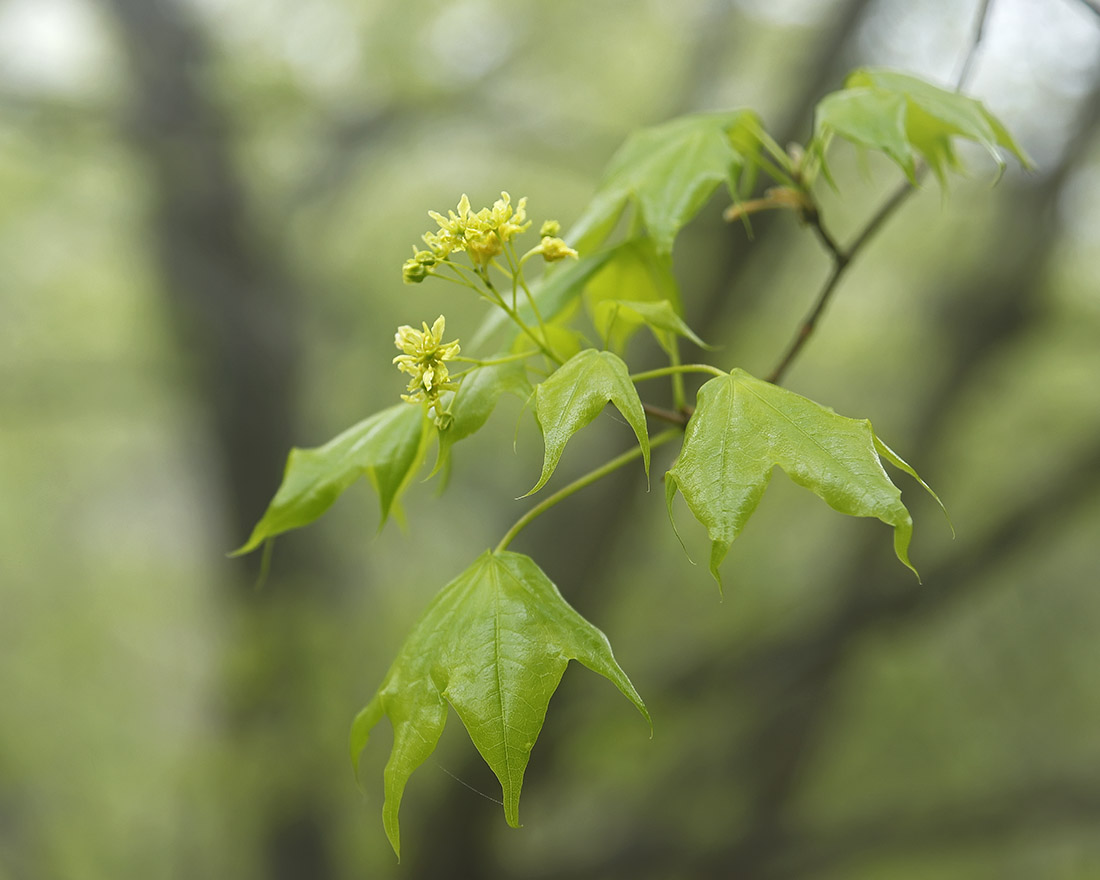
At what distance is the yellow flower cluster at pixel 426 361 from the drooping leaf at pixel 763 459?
175 millimetres

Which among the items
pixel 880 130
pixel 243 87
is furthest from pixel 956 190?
pixel 880 130

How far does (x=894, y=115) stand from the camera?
2.66 ft

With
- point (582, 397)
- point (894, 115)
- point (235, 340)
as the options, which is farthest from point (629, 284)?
point (235, 340)

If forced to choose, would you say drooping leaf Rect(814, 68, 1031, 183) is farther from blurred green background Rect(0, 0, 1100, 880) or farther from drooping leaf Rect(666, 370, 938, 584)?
blurred green background Rect(0, 0, 1100, 880)

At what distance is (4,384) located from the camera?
11.4 feet

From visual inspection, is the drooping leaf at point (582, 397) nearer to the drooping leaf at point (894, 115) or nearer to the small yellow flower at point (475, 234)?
the small yellow flower at point (475, 234)

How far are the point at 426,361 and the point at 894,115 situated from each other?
453 mm

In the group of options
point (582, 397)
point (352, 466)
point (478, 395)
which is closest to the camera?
point (582, 397)

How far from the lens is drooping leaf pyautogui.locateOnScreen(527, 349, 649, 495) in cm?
60

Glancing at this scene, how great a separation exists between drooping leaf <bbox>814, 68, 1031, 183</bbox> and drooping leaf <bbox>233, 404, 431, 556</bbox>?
0.43 m

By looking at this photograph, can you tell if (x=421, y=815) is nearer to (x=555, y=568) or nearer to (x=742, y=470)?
(x=555, y=568)

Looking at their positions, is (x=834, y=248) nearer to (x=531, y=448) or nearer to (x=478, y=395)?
(x=478, y=395)

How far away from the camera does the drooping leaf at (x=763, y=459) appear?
587 millimetres

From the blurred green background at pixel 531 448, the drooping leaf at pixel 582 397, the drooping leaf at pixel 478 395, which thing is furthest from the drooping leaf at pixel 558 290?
the blurred green background at pixel 531 448
